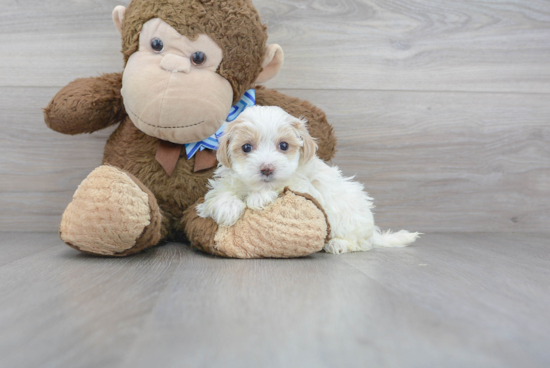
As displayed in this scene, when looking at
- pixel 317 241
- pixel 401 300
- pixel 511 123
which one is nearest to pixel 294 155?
pixel 317 241

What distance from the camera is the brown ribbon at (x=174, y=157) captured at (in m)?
1.07

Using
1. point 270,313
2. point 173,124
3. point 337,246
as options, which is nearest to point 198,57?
point 173,124

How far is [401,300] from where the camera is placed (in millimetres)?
616

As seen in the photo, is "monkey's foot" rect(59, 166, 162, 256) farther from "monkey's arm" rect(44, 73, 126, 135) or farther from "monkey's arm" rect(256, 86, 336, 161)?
"monkey's arm" rect(256, 86, 336, 161)

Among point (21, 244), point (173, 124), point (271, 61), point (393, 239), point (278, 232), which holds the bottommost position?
A: point (21, 244)

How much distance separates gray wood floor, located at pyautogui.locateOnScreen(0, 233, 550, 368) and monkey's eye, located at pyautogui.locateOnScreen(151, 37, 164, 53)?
1.47 ft

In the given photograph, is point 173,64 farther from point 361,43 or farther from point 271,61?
point 361,43

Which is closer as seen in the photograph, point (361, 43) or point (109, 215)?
point (109, 215)

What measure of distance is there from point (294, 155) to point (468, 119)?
2.56ft

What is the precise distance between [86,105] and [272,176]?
1.60ft

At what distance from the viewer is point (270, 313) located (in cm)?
55

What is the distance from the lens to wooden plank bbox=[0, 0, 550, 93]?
1319mm

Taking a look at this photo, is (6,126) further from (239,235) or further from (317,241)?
(317,241)

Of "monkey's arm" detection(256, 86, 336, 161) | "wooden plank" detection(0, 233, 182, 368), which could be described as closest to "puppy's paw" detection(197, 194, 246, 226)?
"wooden plank" detection(0, 233, 182, 368)
